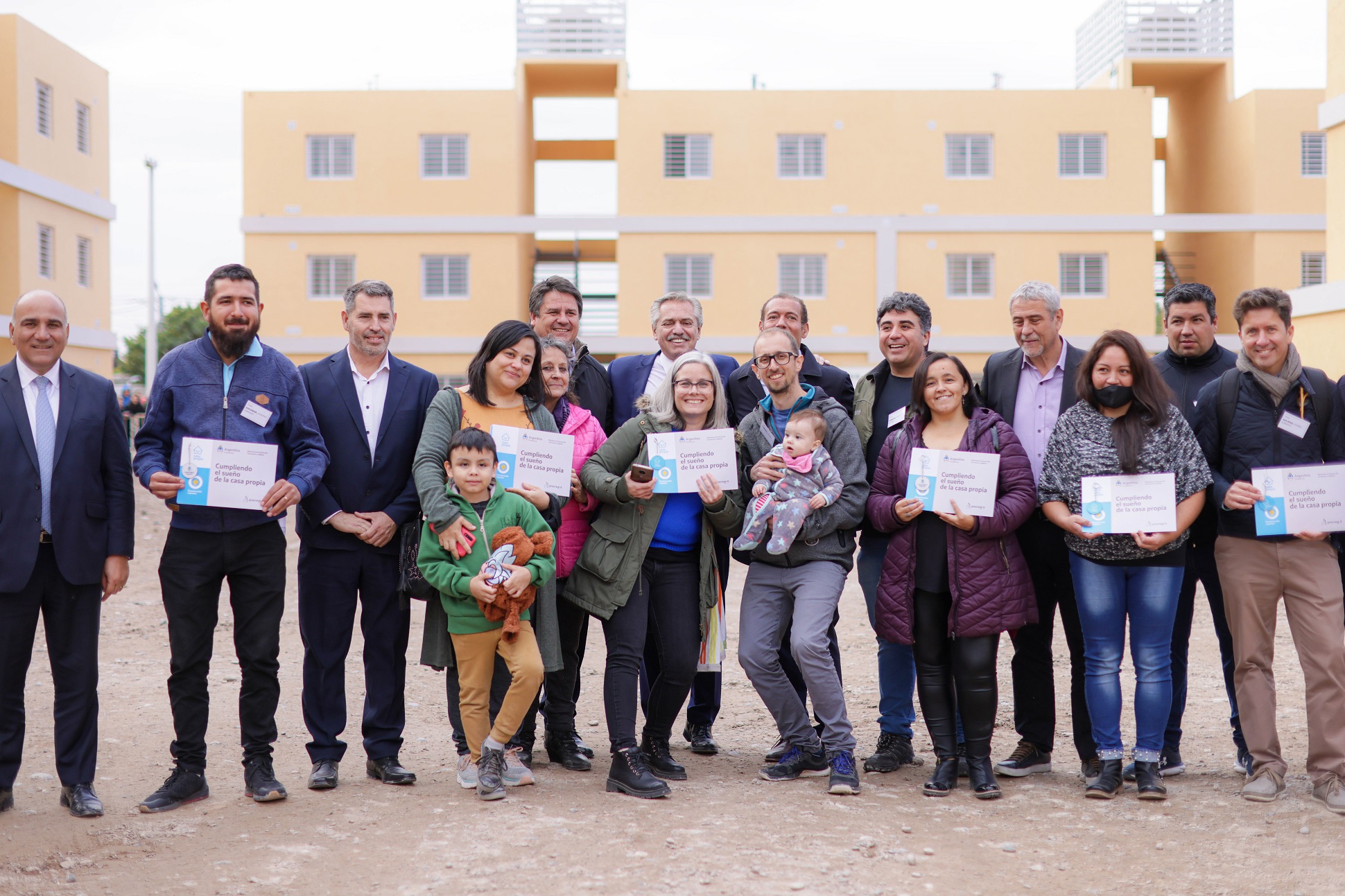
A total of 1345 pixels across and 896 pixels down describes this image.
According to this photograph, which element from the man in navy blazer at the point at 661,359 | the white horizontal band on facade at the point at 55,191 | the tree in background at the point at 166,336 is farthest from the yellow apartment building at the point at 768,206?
the tree in background at the point at 166,336

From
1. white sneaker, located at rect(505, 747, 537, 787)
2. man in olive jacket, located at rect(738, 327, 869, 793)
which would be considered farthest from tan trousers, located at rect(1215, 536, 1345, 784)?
white sneaker, located at rect(505, 747, 537, 787)

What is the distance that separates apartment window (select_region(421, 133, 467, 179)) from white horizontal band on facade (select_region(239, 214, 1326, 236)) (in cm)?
115

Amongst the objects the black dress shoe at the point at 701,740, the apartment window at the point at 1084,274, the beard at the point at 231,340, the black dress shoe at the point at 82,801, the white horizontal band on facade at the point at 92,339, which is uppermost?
the apartment window at the point at 1084,274

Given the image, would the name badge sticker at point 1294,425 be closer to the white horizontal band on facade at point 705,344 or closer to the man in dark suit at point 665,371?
the man in dark suit at point 665,371

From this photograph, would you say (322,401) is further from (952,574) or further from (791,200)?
(791,200)

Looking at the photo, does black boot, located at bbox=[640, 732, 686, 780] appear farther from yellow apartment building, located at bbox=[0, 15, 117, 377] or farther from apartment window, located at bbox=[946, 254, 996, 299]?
apartment window, located at bbox=[946, 254, 996, 299]

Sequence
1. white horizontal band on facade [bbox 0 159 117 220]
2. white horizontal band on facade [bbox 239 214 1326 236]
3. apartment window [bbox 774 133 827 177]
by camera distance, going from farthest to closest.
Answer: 1. apartment window [bbox 774 133 827 177]
2. white horizontal band on facade [bbox 239 214 1326 236]
3. white horizontal band on facade [bbox 0 159 117 220]

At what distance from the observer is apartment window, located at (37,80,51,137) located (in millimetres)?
24000

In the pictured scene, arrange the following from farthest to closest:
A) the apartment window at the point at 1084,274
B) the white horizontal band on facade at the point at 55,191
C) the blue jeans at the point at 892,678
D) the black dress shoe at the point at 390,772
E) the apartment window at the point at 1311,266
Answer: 1. the apartment window at the point at 1311,266
2. the apartment window at the point at 1084,274
3. the white horizontal band on facade at the point at 55,191
4. the blue jeans at the point at 892,678
5. the black dress shoe at the point at 390,772

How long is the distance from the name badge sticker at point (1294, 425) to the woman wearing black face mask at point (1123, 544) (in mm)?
423

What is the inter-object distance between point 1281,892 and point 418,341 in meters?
26.1

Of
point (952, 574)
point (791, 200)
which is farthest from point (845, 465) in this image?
point (791, 200)

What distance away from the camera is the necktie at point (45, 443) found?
5.18m

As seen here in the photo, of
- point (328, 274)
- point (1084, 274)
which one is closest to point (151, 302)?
point (328, 274)
